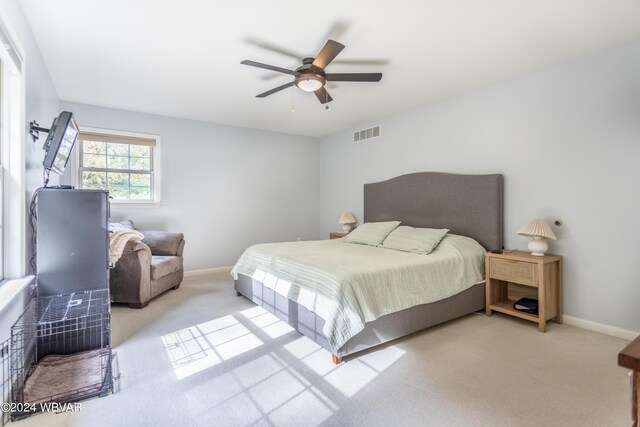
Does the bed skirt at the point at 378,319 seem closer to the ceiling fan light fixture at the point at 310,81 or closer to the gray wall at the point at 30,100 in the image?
the gray wall at the point at 30,100

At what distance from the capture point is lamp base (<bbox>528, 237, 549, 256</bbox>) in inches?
115

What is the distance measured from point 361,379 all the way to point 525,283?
194 cm

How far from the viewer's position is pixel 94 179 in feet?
14.4

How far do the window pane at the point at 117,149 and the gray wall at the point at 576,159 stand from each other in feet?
15.0

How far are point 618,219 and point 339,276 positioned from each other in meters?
2.53

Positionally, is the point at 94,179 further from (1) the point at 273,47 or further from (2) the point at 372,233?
(2) the point at 372,233

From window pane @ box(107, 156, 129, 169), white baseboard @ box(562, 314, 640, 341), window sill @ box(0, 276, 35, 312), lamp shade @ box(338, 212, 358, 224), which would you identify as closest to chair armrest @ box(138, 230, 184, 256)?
window pane @ box(107, 156, 129, 169)

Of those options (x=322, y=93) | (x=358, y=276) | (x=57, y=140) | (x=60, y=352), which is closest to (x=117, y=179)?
(x=57, y=140)

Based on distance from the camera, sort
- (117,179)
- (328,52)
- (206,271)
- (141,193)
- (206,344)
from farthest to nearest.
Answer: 1. (206,271)
2. (141,193)
3. (117,179)
4. (206,344)
5. (328,52)

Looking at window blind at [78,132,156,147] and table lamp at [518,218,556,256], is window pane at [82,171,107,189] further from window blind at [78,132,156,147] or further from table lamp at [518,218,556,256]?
table lamp at [518,218,556,256]

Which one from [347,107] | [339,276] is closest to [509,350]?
[339,276]

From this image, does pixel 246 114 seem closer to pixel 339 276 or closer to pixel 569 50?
pixel 339 276

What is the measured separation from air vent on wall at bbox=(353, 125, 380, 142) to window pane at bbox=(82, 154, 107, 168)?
3.90 metres

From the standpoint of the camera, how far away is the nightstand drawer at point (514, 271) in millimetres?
2875
